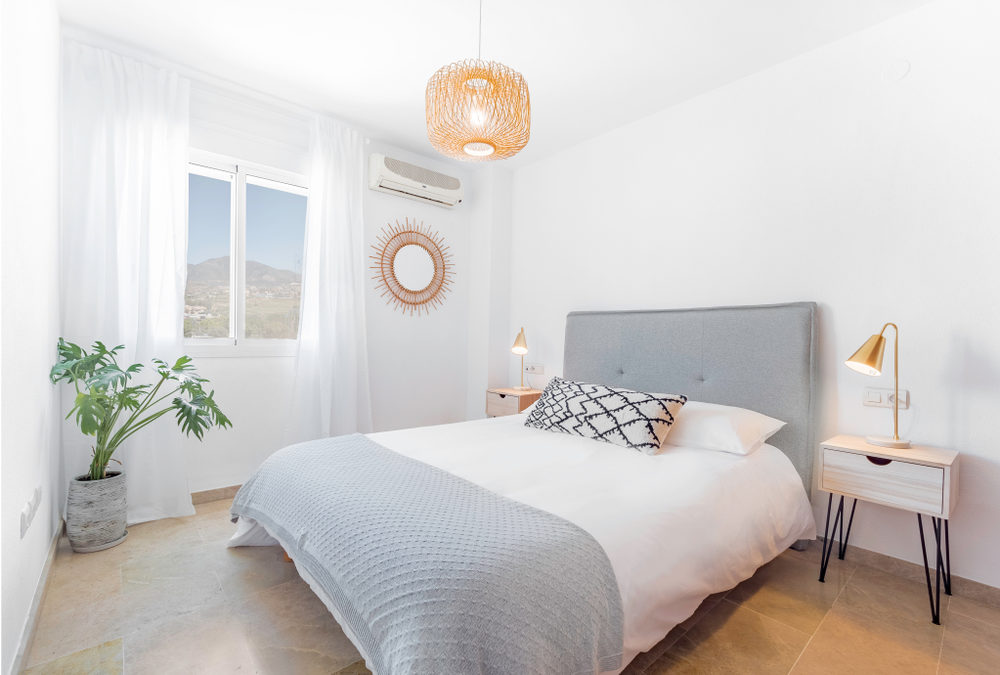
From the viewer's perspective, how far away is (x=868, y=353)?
6.20 ft

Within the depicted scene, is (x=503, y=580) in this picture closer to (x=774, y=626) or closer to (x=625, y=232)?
(x=774, y=626)

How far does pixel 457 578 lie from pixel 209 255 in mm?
2892

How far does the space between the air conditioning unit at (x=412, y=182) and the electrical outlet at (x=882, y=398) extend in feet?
10.1

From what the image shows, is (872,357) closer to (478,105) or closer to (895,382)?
(895,382)

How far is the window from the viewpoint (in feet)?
9.86

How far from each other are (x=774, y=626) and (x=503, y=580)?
1292 millimetres

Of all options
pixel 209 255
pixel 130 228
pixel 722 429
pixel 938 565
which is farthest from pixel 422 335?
pixel 938 565

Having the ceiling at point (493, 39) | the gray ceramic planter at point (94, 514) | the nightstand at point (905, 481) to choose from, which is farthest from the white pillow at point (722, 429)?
the gray ceramic planter at point (94, 514)

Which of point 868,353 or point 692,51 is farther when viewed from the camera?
point 692,51

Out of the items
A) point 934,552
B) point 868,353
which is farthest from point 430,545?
point 934,552

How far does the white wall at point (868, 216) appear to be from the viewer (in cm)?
196

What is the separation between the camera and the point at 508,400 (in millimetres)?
3531

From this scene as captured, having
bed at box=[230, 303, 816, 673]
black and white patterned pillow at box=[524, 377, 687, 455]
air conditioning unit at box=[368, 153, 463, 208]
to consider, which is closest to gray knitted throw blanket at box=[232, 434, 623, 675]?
bed at box=[230, 303, 816, 673]

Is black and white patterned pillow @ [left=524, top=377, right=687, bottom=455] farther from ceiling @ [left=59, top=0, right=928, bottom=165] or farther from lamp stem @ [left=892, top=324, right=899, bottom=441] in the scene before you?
ceiling @ [left=59, top=0, right=928, bottom=165]
